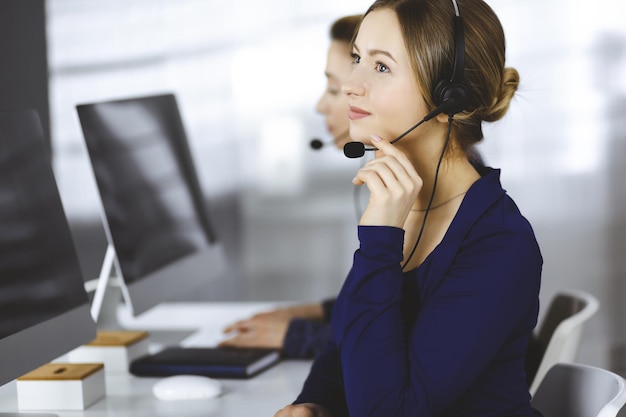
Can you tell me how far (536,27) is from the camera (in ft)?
13.5

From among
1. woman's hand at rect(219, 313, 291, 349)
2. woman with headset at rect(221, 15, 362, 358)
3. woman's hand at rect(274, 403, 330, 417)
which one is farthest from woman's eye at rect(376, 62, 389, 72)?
woman's hand at rect(219, 313, 291, 349)

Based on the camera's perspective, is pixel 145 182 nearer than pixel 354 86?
No

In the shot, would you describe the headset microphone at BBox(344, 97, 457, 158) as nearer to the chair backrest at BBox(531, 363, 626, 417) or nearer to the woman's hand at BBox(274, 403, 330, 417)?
the woman's hand at BBox(274, 403, 330, 417)

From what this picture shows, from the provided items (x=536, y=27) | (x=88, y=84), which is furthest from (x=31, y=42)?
(x=536, y=27)

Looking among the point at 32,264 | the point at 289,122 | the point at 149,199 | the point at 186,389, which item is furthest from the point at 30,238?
the point at 289,122

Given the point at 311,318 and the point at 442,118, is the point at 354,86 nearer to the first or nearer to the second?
the point at 442,118

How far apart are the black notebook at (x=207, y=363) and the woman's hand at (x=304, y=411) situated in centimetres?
30

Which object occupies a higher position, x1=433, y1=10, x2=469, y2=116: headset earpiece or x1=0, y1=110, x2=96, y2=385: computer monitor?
x1=433, y1=10, x2=469, y2=116: headset earpiece

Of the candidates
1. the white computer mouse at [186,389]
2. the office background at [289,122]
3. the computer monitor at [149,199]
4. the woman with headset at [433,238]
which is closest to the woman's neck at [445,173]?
the woman with headset at [433,238]

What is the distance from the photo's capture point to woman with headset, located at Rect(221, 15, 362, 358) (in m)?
1.72

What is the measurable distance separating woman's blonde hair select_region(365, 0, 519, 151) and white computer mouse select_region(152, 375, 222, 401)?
62 cm

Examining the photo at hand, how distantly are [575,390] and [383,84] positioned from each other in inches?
25.6

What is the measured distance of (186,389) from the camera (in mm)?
1388

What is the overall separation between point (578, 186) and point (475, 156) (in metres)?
3.10
